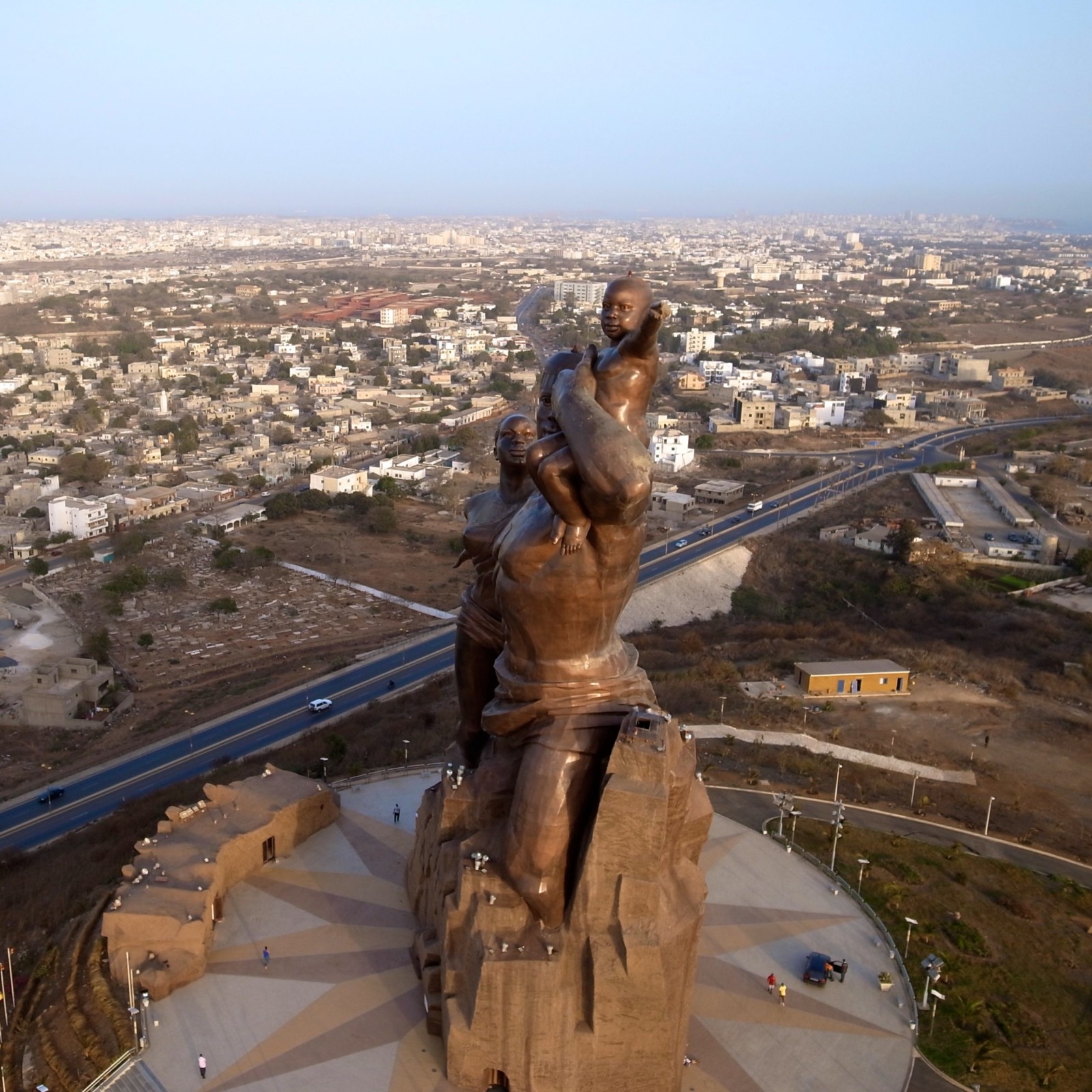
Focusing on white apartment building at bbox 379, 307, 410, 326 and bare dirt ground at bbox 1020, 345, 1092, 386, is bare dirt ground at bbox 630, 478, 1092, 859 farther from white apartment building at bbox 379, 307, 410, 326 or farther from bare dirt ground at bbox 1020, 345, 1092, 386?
white apartment building at bbox 379, 307, 410, 326

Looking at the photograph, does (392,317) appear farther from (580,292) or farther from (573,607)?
(573,607)

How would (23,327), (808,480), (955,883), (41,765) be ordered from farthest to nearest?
1. (23,327)
2. (808,480)
3. (41,765)
4. (955,883)

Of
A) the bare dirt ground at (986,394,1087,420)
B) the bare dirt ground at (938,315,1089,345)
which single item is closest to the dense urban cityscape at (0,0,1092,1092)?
the bare dirt ground at (986,394,1087,420)

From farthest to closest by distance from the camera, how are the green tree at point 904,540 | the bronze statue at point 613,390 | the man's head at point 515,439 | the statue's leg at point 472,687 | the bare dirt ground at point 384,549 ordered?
the bare dirt ground at point 384,549 → the green tree at point 904,540 → the statue's leg at point 472,687 → the man's head at point 515,439 → the bronze statue at point 613,390

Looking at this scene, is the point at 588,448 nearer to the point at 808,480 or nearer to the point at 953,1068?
the point at 953,1068

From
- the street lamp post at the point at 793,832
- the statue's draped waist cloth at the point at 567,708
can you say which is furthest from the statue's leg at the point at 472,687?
the street lamp post at the point at 793,832

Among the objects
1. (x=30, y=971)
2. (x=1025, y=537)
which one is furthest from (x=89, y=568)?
(x=1025, y=537)

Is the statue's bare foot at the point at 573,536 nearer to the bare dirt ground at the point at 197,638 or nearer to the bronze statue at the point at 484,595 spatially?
the bronze statue at the point at 484,595
